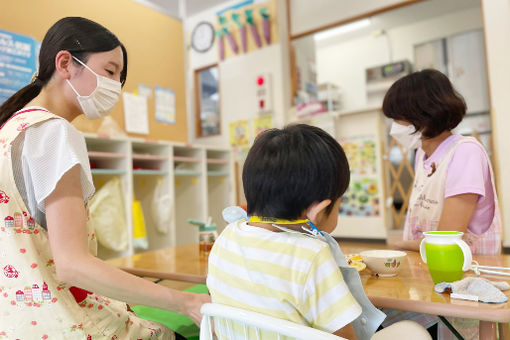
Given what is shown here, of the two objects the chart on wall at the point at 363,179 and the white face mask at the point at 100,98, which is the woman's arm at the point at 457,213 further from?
the chart on wall at the point at 363,179

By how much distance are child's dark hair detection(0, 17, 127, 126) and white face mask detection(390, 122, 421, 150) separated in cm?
105

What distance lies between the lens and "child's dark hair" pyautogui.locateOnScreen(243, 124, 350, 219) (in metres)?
0.73

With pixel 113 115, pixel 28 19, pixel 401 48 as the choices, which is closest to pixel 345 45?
pixel 401 48

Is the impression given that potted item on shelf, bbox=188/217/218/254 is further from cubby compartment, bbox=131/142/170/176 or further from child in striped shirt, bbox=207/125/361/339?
cubby compartment, bbox=131/142/170/176

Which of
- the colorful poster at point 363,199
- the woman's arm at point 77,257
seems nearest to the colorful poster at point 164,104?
the colorful poster at point 363,199

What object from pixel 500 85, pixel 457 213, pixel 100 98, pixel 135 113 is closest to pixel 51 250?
pixel 100 98

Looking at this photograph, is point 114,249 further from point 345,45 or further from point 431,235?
point 345,45

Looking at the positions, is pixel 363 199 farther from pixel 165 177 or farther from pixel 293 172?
pixel 293 172

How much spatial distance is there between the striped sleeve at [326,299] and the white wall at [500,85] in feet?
10.9

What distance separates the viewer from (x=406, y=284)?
888mm

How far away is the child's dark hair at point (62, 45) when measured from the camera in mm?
958

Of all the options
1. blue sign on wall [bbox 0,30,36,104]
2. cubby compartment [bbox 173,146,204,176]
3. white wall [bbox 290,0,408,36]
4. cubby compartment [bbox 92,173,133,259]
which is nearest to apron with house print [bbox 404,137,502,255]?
cubby compartment [bbox 92,173,133,259]

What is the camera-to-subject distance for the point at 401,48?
589 centimetres

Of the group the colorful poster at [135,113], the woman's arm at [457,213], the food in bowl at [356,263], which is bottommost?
the food in bowl at [356,263]
